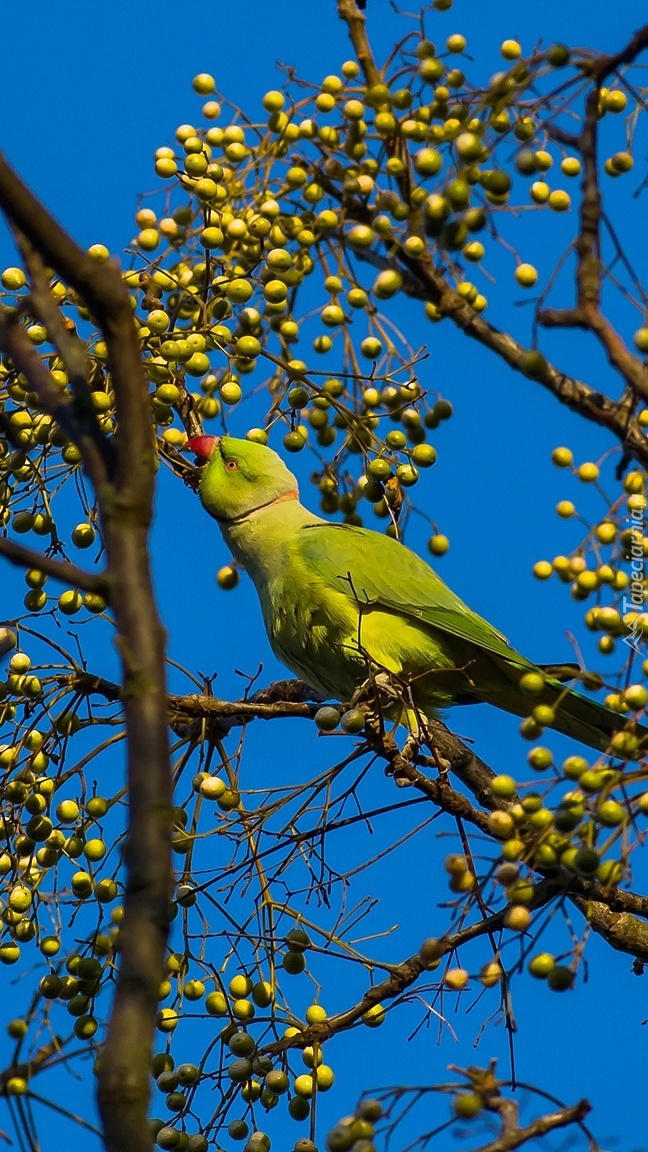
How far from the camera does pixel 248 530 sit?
5.66 metres

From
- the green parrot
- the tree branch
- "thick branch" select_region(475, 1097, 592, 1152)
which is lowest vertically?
"thick branch" select_region(475, 1097, 592, 1152)

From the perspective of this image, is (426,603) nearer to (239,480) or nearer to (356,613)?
(356,613)

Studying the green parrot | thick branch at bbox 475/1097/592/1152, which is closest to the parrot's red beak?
the green parrot

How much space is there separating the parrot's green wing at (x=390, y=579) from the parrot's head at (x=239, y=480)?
44 centimetres

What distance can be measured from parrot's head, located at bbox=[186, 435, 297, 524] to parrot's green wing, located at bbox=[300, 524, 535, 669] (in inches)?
17.2

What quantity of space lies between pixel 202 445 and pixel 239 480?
69 cm

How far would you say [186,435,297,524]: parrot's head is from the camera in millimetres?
5551

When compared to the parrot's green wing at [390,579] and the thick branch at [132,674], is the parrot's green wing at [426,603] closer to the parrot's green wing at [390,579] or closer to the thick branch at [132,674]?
the parrot's green wing at [390,579]

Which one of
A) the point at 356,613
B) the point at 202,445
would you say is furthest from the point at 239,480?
the point at 356,613

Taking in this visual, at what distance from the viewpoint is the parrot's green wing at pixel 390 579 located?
5.13 m

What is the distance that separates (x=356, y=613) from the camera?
4996 millimetres

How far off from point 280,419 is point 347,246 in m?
1.11

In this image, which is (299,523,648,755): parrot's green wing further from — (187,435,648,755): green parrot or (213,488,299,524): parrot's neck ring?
(213,488,299,524): parrot's neck ring

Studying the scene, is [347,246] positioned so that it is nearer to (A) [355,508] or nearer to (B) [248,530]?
(A) [355,508]
